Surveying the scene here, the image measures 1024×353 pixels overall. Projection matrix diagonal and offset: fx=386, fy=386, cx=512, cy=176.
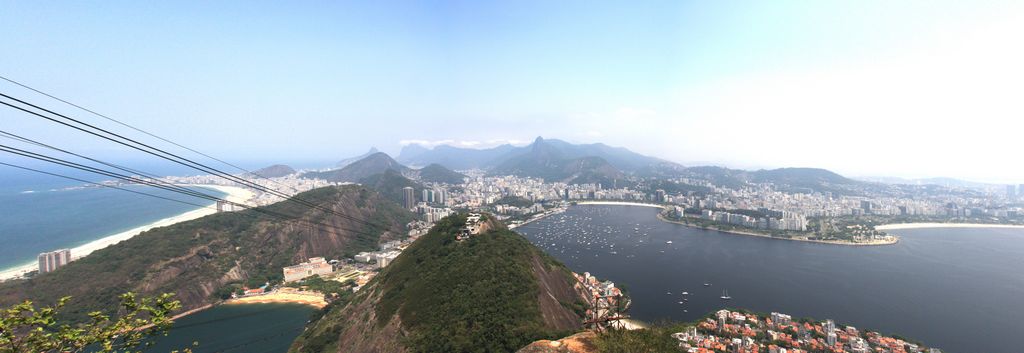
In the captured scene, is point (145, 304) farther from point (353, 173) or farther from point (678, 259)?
point (353, 173)

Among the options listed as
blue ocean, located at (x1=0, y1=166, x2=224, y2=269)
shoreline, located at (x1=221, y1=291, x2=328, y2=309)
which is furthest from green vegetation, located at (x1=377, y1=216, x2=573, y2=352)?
blue ocean, located at (x1=0, y1=166, x2=224, y2=269)

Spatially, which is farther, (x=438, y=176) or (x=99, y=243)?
(x=438, y=176)

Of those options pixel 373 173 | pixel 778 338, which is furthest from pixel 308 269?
pixel 373 173

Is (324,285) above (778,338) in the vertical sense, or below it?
above

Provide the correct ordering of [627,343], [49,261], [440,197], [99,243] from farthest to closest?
[440,197]
[99,243]
[49,261]
[627,343]

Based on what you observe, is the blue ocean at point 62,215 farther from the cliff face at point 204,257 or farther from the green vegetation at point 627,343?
the green vegetation at point 627,343

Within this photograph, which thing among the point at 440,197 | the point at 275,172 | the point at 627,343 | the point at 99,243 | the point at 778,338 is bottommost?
the point at 778,338

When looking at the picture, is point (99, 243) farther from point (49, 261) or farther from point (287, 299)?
point (287, 299)

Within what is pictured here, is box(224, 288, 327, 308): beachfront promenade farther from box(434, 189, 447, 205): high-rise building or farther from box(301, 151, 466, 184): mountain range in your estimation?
box(301, 151, 466, 184): mountain range
